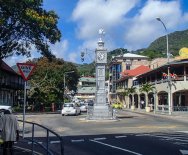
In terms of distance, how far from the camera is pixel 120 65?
439 ft

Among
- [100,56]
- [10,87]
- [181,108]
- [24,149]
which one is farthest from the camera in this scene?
[10,87]

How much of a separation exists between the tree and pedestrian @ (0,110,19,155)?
4.81 meters

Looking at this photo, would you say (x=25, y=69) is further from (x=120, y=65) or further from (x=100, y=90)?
(x=120, y=65)

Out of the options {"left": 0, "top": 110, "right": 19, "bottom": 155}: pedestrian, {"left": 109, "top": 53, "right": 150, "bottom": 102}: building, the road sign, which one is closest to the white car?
the road sign

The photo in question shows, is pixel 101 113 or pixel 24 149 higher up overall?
pixel 101 113

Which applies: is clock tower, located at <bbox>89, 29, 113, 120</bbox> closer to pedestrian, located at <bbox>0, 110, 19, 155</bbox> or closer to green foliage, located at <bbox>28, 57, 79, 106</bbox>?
green foliage, located at <bbox>28, 57, 79, 106</bbox>

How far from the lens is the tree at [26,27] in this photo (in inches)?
680

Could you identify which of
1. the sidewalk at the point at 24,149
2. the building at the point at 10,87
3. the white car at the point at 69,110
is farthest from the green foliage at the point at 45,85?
the sidewalk at the point at 24,149

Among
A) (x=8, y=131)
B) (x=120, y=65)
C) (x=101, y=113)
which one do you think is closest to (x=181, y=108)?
(x=101, y=113)

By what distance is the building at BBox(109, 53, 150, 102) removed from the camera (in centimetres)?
13138

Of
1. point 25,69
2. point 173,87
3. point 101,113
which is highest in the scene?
point 173,87

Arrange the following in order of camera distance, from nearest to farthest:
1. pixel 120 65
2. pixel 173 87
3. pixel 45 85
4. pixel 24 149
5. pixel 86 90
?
1. pixel 24 149
2. pixel 173 87
3. pixel 45 85
4. pixel 120 65
5. pixel 86 90

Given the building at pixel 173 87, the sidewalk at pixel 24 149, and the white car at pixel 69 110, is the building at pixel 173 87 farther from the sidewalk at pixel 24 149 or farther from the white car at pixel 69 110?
the sidewalk at pixel 24 149

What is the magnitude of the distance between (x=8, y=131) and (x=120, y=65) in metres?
122
